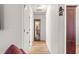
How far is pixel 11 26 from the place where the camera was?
2371 millimetres

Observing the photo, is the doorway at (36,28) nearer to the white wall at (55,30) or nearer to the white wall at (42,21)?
the white wall at (42,21)

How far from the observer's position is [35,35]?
7.99 feet

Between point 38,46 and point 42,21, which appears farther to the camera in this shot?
point 38,46

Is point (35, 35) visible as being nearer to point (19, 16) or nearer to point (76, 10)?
point (19, 16)

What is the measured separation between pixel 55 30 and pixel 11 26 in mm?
769

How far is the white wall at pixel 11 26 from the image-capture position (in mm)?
2256

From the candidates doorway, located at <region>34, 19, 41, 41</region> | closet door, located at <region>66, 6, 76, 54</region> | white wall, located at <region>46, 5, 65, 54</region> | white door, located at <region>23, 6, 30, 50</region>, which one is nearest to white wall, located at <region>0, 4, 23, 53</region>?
white door, located at <region>23, 6, 30, 50</region>

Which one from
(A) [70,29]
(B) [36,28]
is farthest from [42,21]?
(A) [70,29]

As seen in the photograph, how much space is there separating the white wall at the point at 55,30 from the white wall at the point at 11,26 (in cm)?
48

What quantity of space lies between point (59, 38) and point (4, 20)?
0.96 m

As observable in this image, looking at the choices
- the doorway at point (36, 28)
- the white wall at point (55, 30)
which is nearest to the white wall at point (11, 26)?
the doorway at point (36, 28)

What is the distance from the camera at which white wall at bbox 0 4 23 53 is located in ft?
7.40

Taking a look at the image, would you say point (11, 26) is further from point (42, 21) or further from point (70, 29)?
point (70, 29)
